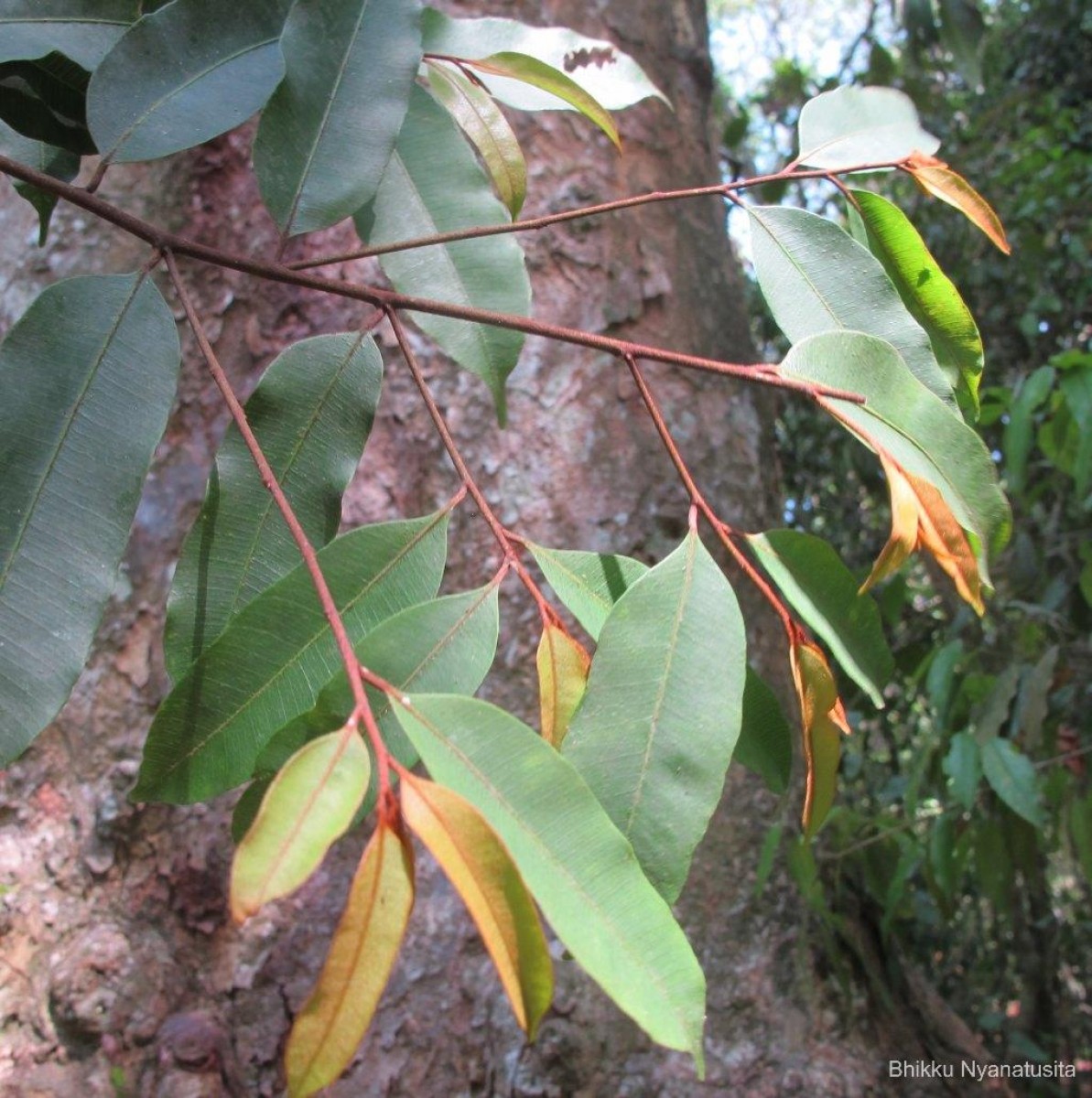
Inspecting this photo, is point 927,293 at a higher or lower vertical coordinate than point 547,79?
lower

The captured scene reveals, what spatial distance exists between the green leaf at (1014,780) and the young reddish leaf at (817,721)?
876mm

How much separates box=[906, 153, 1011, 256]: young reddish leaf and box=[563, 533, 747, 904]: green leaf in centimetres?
26

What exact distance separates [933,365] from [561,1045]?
62 centimetres

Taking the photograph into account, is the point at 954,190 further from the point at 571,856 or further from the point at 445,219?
the point at 571,856

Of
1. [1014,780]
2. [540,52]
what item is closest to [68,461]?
[540,52]

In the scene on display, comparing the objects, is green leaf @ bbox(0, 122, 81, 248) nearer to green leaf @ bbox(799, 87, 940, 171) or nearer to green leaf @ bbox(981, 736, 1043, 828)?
green leaf @ bbox(799, 87, 940, 171)

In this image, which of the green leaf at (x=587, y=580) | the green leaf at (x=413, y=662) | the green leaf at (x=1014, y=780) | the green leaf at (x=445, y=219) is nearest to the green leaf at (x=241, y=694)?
the green leaf at (x=413, y=662)

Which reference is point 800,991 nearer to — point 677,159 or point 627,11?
point 677,159

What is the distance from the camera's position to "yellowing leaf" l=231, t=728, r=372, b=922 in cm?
31

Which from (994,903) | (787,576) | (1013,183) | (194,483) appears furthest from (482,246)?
(1013,183)

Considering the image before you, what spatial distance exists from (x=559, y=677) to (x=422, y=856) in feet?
1.43

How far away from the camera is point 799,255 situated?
1.95 ft

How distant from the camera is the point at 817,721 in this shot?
1.65ft

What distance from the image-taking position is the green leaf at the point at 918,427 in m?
0.48
